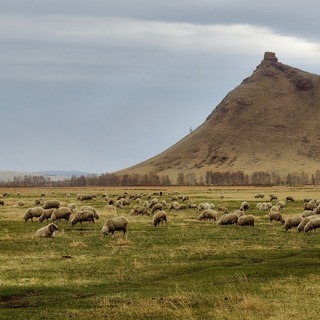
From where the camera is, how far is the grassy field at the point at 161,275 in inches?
681

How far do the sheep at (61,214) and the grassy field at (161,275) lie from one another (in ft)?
16.7

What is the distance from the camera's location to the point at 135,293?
65.1 ft

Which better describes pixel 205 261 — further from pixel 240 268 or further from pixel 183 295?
pixel 183 295

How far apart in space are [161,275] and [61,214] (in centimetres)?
2248

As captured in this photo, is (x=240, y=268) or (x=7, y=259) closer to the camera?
(x=240, y=268)

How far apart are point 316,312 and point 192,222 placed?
30.9 meters

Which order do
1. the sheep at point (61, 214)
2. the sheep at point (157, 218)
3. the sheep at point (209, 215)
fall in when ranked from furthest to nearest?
Answer: the sheep at point (209, 215) < the sheep at point (61, 214) < the sheep at point (157, 218)

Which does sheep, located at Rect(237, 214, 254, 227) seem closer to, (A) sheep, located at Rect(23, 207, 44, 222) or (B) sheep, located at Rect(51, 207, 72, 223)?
(B) sheep, located at Rect(51, 207, 72, 223)

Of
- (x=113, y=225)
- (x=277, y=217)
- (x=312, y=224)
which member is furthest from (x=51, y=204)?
(x=312, y=224)

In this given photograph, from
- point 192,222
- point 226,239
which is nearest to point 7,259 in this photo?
point 226,239

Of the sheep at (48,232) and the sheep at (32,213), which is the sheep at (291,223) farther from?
the sheep at (32,213)

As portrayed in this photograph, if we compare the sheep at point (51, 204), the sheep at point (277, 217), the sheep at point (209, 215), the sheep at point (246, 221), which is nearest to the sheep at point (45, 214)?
the sheep at point (51, 204)

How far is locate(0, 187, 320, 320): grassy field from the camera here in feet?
56.7

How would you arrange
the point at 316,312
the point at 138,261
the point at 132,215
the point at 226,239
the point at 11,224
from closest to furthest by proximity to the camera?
the point at 316,312 → the point at 138,261 → the point at 226,239 → the point at 11,224 → the point at 132,215
